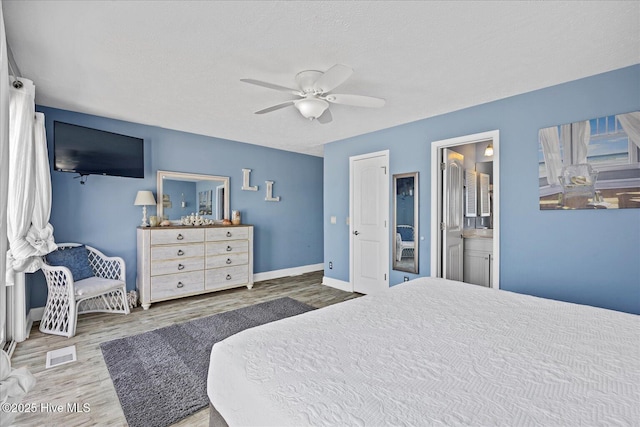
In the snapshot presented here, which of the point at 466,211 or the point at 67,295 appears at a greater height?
the point at 466,211

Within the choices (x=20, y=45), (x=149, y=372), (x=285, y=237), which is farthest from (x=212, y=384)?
(x=285, y=237)

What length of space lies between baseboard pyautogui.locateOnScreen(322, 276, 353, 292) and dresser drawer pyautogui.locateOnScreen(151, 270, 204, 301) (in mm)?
1949

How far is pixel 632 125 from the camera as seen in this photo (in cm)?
239

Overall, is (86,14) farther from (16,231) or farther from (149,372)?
(149,372)

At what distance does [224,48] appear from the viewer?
2.16 meters

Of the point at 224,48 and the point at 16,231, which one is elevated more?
the point at 224,48

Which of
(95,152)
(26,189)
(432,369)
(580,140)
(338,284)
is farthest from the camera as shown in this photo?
(338,284)

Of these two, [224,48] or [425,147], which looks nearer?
[224,48]

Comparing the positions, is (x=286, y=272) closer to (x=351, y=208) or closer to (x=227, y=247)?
(x=227, y=247)

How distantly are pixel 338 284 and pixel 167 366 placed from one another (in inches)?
114

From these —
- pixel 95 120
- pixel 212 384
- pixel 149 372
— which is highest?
pixel 95 120

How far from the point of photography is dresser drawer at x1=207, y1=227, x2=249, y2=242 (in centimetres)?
435

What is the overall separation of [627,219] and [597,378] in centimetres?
206

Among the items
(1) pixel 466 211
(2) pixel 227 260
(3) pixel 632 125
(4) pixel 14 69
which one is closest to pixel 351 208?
(1) pixel 466 211
